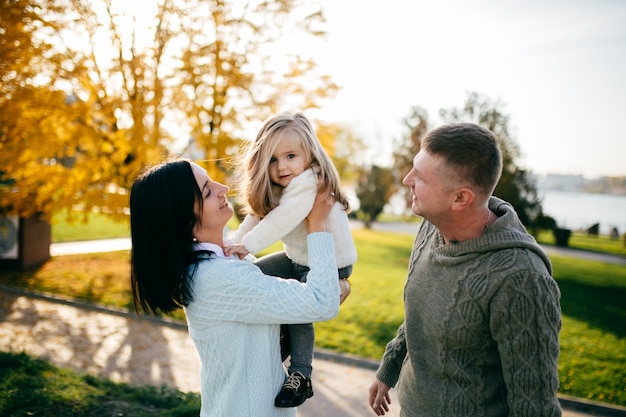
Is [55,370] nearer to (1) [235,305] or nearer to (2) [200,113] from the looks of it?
(1) [235,305]

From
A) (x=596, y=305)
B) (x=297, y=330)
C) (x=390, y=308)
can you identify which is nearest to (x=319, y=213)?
(x=297, y=330)

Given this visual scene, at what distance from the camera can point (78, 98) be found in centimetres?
739

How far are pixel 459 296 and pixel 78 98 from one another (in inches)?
302

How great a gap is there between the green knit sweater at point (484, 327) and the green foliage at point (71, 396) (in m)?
3.01

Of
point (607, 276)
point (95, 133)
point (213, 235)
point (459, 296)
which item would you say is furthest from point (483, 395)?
point (607, 276)

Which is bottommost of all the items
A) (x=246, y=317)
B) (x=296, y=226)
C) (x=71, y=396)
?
(x=71, y=396)

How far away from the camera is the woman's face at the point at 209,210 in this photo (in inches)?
75.5

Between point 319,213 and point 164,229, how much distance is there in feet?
2.46

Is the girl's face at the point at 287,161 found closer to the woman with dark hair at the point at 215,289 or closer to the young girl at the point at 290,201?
the young girl at the point at 290,201

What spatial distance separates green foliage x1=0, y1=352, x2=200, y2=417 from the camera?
379cm

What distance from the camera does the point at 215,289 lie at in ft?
5.87

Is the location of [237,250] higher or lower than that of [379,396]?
higher

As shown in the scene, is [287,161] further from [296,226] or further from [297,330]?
[297,330]

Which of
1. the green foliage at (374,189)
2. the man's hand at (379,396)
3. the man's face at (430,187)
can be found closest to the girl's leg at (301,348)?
the man's hand at (379,396)
